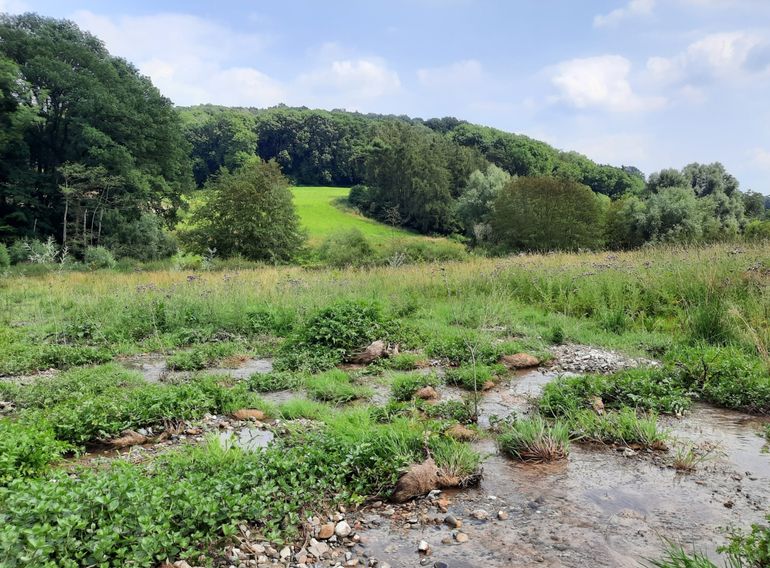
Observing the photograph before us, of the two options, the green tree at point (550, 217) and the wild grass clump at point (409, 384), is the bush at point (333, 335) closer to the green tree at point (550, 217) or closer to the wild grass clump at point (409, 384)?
the wild grass clump at point (409, 384)

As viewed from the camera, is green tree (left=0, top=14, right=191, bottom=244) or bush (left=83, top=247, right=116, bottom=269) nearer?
bush (left=83, top=247, right=116, bottom=269)

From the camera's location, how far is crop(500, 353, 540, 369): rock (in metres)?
7.46

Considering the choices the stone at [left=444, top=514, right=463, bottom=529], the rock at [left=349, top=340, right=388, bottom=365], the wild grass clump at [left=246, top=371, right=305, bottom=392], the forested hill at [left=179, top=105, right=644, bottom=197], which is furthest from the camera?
the forested hill at [left=179, top=105, right=644, bottom=197]

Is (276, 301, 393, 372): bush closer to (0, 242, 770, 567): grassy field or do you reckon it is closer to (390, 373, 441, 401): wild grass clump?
(0, 242, 770, 567): grassy field

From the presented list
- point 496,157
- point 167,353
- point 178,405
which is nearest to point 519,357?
point 178,405

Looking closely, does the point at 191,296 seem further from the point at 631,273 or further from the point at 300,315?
the point at 631,273

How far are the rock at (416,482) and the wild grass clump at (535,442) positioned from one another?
95cm

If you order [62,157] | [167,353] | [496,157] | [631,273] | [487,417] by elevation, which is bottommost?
[167,353]

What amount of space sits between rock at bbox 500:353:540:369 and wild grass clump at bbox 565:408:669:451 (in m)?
2.28

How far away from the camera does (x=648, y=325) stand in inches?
366

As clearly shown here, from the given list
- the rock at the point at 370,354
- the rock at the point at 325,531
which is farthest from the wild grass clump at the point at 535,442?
the rock at the point at 370,354

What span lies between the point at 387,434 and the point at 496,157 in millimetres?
84026

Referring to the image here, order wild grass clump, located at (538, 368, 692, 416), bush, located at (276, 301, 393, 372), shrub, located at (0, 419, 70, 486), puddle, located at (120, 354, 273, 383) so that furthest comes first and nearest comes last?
bush, located at (276, 301, 393, 372), puddle, located at (120, 354, 273, 383), wild grass clump, located at (538, 368, 692, 416), shrub, located at (0, 419, 70, 486)

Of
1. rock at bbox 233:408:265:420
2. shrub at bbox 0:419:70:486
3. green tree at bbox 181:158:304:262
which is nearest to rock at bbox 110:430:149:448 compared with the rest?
shrub at bbox 0:419:70:486
